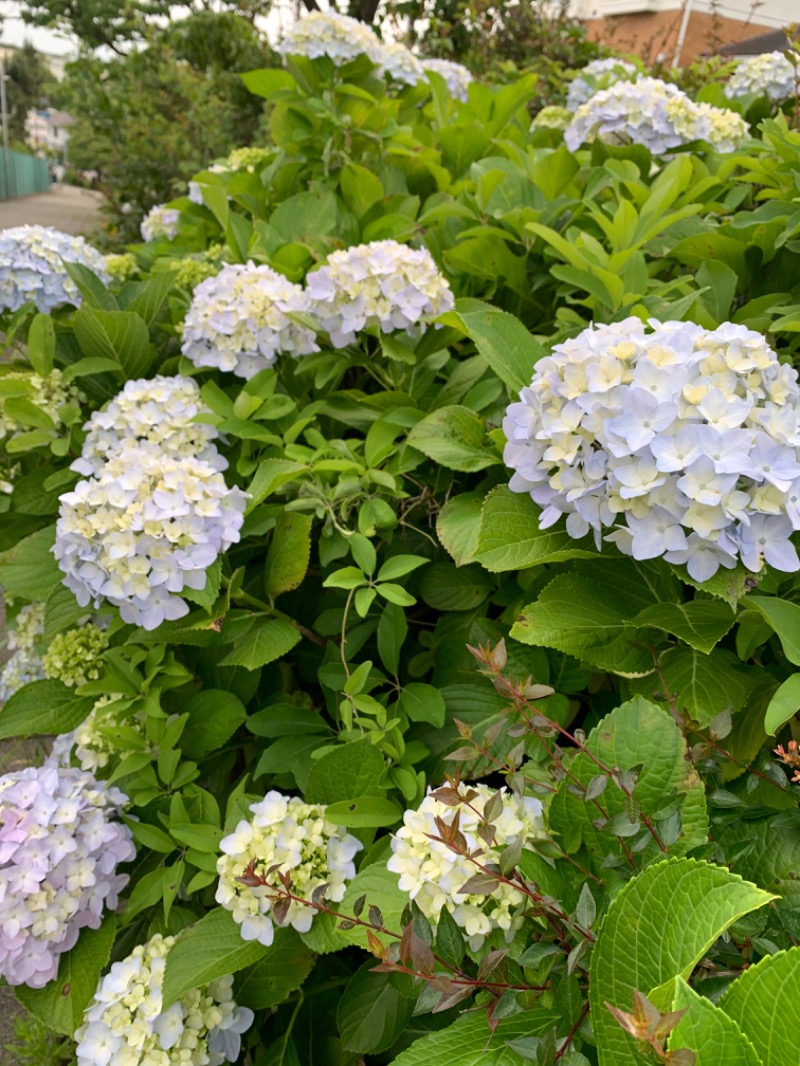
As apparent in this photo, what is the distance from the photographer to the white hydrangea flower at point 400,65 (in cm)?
279

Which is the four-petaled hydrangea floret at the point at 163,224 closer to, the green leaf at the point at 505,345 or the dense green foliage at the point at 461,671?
the dense green foliage at the point at 461,671

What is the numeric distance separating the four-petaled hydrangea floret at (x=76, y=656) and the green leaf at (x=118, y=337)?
26.0 inches

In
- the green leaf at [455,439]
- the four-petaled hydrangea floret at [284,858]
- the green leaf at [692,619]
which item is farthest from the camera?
the green leaf at [455,439]

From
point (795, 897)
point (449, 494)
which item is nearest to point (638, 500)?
point (795, 897)

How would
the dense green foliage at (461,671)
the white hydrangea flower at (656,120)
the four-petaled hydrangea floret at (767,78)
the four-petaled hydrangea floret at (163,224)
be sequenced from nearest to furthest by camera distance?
the dense green foliage at (461,671), the white hydrangea flower at (656,120), the four-petaled hydrangea floret at (767,78), the four-petaled hydrangea floret at (163,224)

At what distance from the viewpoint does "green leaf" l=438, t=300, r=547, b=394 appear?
1.34 meters

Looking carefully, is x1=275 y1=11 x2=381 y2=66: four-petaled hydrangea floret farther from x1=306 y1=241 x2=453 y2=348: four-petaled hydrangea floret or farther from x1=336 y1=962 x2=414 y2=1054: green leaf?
x1=336 y1=962 x2=414 y2=1054: green leaf

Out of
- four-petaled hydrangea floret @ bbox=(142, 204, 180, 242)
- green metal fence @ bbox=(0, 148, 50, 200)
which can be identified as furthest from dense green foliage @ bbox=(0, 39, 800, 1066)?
green metal fence @ bbox=(0, 148, 50, 200)

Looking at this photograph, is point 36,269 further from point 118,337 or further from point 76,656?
point 76,656

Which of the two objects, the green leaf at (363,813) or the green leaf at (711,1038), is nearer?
the green leaf at (711,1038)

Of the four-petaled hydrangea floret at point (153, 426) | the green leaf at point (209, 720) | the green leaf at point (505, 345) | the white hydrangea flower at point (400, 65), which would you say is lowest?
the green leaf at point (209, 720)

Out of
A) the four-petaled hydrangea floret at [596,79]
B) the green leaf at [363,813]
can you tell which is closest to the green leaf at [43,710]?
the green leaf at [363,813]

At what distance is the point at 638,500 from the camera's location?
3.38 feet

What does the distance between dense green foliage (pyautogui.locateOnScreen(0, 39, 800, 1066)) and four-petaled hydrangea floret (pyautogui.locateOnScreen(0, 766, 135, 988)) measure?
0.07m
